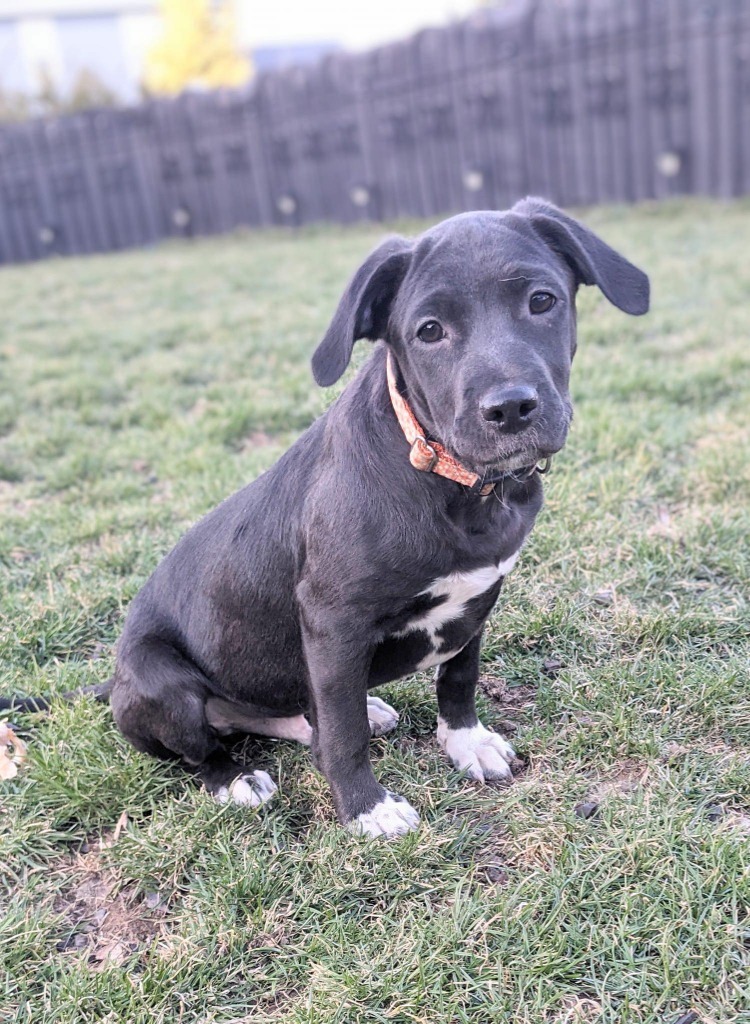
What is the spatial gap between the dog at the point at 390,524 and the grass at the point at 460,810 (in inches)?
6.8

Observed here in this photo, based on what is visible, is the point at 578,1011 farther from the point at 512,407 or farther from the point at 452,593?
the point at 512,407

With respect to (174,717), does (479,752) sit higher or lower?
lower

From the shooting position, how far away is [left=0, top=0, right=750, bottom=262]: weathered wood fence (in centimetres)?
1152

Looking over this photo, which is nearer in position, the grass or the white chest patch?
the grass

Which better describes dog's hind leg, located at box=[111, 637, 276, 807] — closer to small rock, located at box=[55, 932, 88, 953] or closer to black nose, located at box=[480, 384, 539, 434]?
small rock, located at box=[55, 932, 88, 953]

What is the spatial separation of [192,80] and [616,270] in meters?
38.3

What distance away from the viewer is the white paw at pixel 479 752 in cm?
287

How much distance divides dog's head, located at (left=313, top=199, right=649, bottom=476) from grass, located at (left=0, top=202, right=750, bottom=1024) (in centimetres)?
107

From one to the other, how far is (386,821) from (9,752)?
1326 millimetres

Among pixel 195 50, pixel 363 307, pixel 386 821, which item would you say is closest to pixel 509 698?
pixel 386 821

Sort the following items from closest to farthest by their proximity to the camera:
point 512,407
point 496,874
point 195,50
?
point 512,407 → point 496,874 → point 195,50

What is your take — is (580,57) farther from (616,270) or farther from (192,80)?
(192,80)

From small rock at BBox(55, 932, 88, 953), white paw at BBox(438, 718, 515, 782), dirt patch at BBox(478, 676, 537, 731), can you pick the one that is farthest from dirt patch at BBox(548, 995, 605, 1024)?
small rock at BBox(55, 932, 88, 953)

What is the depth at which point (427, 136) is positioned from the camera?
46.3 ft
